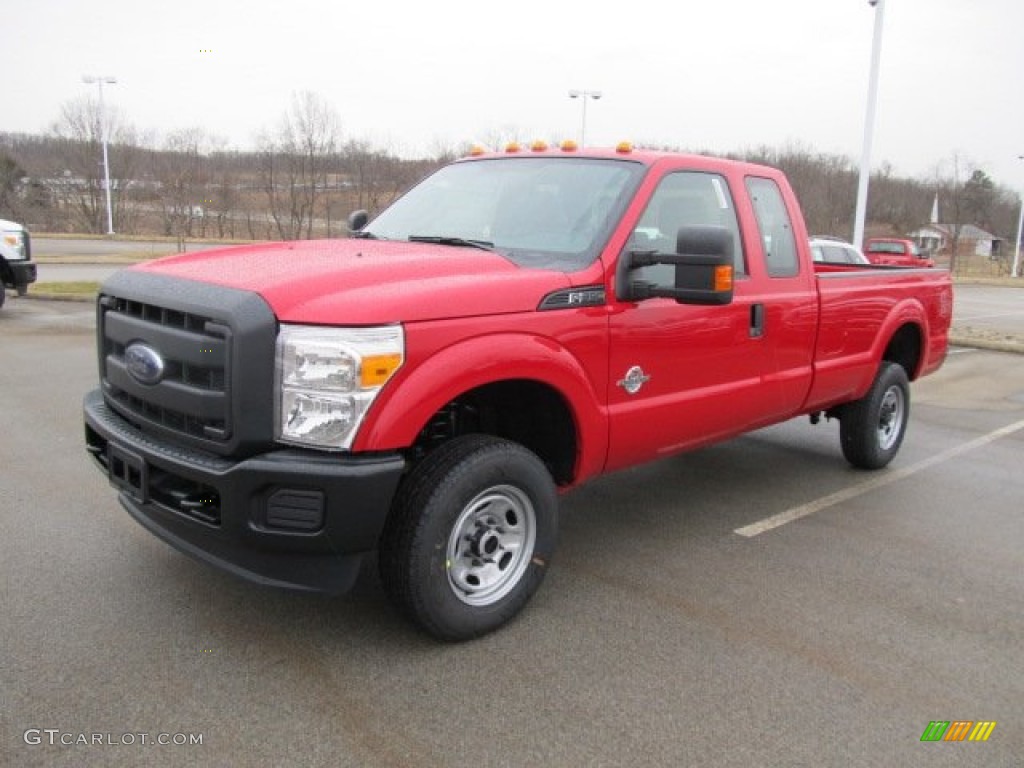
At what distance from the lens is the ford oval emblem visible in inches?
126

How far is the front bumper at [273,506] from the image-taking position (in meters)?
2.90

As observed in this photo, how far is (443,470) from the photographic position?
10.7 ft

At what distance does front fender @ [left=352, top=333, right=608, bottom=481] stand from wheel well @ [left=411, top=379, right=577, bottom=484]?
0.08 meters

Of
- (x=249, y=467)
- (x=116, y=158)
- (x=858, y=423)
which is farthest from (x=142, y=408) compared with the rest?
(x=116, y=158)

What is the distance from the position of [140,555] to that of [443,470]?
1.88 metres

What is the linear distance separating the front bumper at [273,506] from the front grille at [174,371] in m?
0.12

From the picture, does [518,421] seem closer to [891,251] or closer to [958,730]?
[958,730]

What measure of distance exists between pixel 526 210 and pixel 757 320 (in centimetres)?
142

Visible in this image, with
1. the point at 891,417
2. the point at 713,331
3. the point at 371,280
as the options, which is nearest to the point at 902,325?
the point at 891,417

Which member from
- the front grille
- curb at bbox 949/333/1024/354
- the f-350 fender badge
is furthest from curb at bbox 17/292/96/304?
curb at bbox 949/333/1024/354

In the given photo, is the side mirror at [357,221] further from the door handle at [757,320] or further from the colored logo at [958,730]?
the colored logo at [958,730]

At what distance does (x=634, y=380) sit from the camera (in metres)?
3.95

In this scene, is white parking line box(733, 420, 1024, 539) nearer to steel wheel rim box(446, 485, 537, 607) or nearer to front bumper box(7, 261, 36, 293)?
steel wheel rim box(446, 485, 537, 607)

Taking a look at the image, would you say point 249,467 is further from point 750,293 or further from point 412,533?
point 750,293
